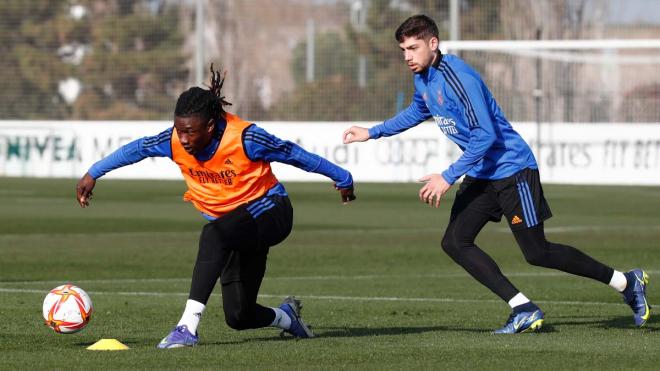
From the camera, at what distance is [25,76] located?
4028 centimetres

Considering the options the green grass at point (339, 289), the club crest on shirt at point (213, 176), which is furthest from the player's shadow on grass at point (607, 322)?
the club crest on shirt at point (213, 176)

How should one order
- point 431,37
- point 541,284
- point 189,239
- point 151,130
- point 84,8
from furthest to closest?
point 84,8
point 151,130
point 189,239
point 541,284
point 431,37

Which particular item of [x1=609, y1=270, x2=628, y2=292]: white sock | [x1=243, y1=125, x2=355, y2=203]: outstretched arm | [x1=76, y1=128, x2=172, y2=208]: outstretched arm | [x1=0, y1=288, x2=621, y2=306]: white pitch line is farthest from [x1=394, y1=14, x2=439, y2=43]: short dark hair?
[x1=0, y1=288, x2=621, y2=306]: white pitch line

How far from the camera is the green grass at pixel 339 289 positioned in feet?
26.7

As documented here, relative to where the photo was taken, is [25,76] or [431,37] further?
[25,76]

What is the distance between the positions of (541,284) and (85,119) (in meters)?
28.1

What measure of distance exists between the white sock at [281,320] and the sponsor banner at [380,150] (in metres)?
23.2

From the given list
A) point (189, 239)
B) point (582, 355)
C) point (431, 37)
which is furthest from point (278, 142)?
point (189, 239)

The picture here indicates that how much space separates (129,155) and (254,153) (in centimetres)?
85

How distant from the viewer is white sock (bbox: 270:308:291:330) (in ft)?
29.4

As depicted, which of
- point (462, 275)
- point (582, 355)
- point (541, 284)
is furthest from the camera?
point (462, 275)

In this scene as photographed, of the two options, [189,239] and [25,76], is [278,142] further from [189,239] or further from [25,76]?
[25,76]

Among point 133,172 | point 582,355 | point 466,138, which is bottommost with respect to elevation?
point 133,172

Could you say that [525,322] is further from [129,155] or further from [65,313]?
[65,313]
